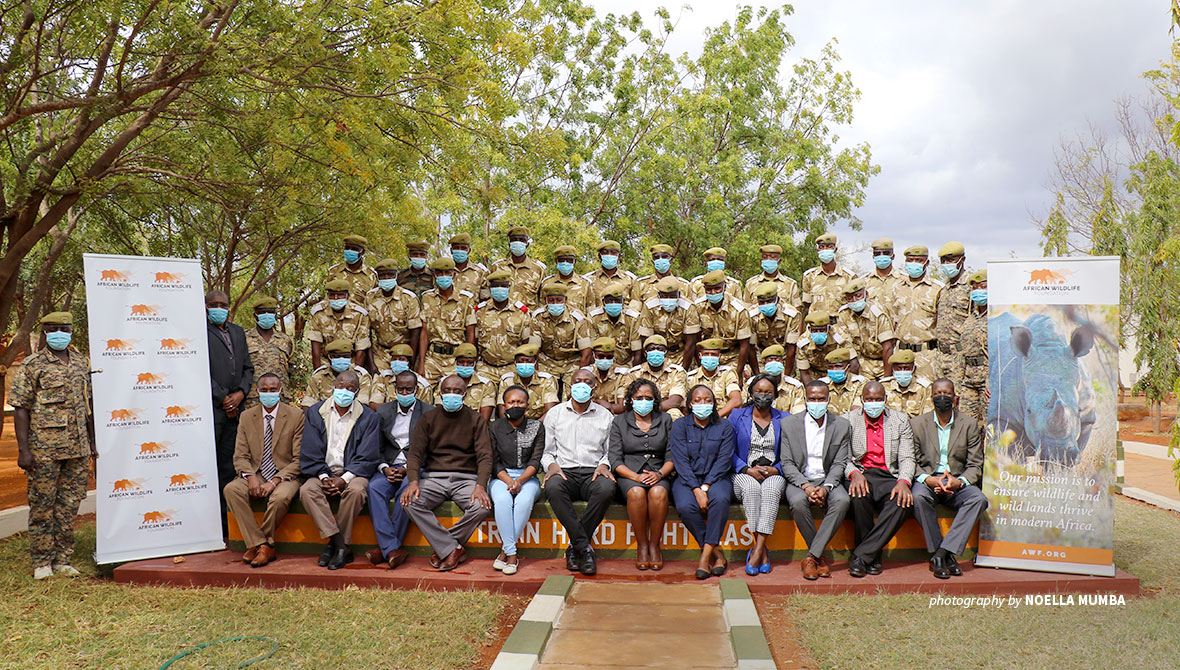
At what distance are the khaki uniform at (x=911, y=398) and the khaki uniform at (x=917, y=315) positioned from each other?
0.92m

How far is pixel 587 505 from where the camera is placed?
279 inches

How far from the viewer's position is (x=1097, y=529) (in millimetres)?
6574

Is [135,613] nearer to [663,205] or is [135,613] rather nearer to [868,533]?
[868,533]

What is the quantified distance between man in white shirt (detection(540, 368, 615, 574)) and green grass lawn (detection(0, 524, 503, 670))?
3.43ft

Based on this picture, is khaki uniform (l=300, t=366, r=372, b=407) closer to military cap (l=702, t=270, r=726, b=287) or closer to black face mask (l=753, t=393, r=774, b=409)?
military cap (l=702, t=270, r=726, b=287)

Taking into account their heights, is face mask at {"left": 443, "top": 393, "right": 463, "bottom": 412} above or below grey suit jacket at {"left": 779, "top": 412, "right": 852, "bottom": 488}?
above

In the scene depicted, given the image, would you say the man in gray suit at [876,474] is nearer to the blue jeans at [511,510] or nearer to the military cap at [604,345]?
the military cap at [604,345]

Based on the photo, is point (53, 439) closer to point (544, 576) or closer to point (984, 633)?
point (544, 576)

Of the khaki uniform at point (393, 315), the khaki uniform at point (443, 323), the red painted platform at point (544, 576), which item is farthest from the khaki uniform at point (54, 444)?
the khaki uniform at point (443, 323)

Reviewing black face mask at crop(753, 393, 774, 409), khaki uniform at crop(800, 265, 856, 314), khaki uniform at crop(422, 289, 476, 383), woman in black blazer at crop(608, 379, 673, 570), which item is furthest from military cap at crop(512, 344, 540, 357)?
khaki uniform at crop(800, 265, 856, 314)

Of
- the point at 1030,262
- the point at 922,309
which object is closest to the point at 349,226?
the point at 922,309

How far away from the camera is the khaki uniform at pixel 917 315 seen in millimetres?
8703

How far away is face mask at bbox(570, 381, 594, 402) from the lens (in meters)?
7.44

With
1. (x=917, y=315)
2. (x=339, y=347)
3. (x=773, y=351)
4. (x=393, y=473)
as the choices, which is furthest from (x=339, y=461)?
(x=917, y=315)
